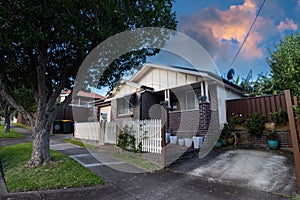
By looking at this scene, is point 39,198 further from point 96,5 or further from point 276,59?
point 276,59

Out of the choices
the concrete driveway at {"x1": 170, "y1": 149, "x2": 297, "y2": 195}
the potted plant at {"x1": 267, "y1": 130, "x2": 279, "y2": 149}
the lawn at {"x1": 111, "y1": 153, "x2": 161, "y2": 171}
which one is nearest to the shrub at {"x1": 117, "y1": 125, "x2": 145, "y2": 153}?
the lawn at {"x1": 111, "y1": 153, "x2": 161, "y2": 171}

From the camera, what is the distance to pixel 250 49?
1224cm

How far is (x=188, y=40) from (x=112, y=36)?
4944 mm

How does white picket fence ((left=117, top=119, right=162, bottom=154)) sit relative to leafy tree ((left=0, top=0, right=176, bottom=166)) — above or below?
below

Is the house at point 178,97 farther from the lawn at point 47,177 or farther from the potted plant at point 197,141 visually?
the lawn at point 47,177

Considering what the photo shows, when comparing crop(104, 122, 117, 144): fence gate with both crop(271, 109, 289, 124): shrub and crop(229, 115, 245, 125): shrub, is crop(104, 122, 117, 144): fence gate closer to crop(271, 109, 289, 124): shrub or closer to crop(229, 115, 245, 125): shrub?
crop(229, 115, 245, 125): shrub

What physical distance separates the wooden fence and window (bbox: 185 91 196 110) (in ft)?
6.48

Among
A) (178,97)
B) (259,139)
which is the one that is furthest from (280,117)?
(178,97)

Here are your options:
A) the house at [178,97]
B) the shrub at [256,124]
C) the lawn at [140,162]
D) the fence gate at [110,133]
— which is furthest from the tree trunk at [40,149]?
the shrub at [256,124]

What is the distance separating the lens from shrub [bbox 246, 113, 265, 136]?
812 centimetres

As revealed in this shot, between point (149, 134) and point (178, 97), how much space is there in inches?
193

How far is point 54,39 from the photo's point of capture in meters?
5.54

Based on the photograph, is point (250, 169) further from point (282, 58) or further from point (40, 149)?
point (282, 58)

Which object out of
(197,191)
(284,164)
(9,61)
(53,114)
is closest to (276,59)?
(284,164)
